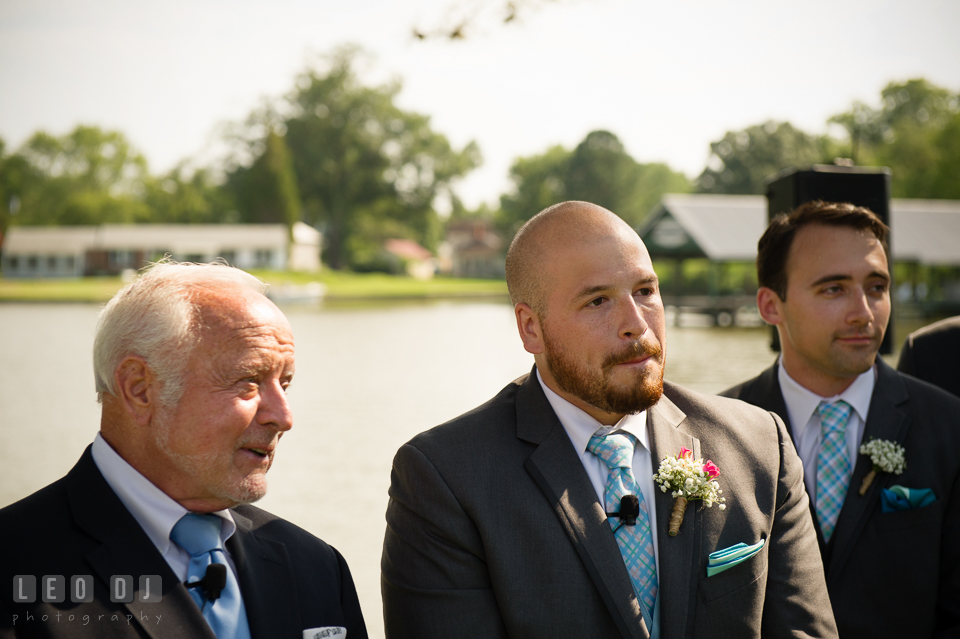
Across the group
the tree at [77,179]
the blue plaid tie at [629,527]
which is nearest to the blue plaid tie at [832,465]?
the blue plaid tie at [629,527]

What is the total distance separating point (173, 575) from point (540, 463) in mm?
1066

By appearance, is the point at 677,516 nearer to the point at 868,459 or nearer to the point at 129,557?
the point at 868,459

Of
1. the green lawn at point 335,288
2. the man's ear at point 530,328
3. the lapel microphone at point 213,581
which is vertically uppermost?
the man's ear at point 530,328

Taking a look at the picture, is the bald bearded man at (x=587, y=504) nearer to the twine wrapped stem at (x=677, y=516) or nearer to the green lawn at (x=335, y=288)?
the twine wrapped stem at (x=677, y=516)

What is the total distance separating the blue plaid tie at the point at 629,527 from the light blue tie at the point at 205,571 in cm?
108

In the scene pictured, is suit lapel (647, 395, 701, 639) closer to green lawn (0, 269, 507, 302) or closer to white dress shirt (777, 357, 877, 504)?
white dress shirt (777, 357, 877, 504)

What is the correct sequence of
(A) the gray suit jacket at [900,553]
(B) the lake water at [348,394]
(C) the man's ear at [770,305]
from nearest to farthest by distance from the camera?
(A) the gray suit jacket at [900,553]
(C) the man's ear at [770,305]
(B) the lake water at [348,394]

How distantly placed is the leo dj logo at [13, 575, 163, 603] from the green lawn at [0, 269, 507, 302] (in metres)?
45.3

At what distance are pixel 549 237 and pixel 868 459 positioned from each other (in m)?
1.67

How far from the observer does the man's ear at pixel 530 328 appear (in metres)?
2.46

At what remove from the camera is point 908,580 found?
286cm

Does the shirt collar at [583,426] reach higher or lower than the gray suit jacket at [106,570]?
higher

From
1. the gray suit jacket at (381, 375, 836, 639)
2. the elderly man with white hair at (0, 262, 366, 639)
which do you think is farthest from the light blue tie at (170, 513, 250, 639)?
the gray suit jacket at (381, 375, 836, 639)

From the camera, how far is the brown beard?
7.53ft
